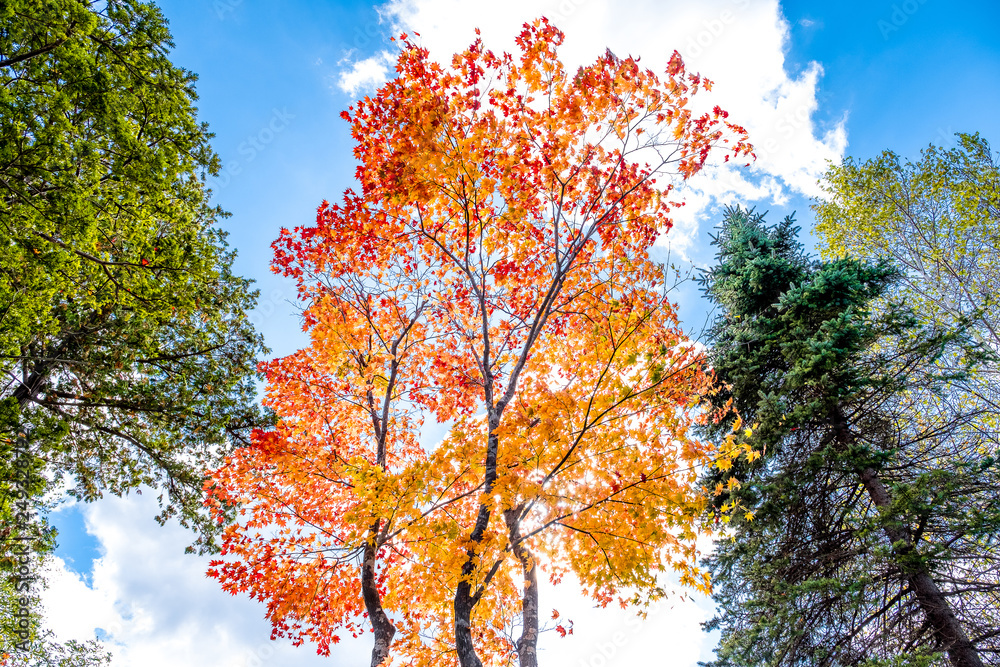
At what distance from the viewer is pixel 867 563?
7.38 metres

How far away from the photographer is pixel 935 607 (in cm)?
701

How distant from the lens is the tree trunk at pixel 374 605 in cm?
658

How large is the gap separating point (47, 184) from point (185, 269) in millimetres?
1896

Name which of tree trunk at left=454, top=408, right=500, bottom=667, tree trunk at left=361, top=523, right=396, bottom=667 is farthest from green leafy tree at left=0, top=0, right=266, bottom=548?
tree trunk at left=454, top=408, right=500, bottom=667

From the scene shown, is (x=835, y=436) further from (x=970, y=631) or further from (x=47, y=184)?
(x=47, y=184)

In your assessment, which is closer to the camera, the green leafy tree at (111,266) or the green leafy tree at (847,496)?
the green leafy tree at (111,266)

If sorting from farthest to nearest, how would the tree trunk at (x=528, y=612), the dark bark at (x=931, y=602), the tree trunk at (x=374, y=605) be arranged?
the tree trunk at (x=528, y=612) → the dark bark at (x=931, y=602) → the tree trunk at (x=374, y=605)

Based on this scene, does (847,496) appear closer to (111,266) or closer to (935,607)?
(935,607)

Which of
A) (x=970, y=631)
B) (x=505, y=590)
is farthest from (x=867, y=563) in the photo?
(x=505, y=590)

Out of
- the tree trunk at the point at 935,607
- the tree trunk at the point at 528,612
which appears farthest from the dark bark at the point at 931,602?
the tree trunk at the point at 528,612

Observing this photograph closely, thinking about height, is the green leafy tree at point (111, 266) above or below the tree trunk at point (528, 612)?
above

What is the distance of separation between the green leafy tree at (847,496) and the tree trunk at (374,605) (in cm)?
511

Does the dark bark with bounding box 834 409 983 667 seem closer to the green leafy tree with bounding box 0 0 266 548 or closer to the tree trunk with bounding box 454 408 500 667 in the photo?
the tree trunk with bounding box 454 408 500 667

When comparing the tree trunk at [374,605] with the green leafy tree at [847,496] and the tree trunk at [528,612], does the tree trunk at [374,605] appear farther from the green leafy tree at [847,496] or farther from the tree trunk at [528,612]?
the green leafy tree at [847,496]
